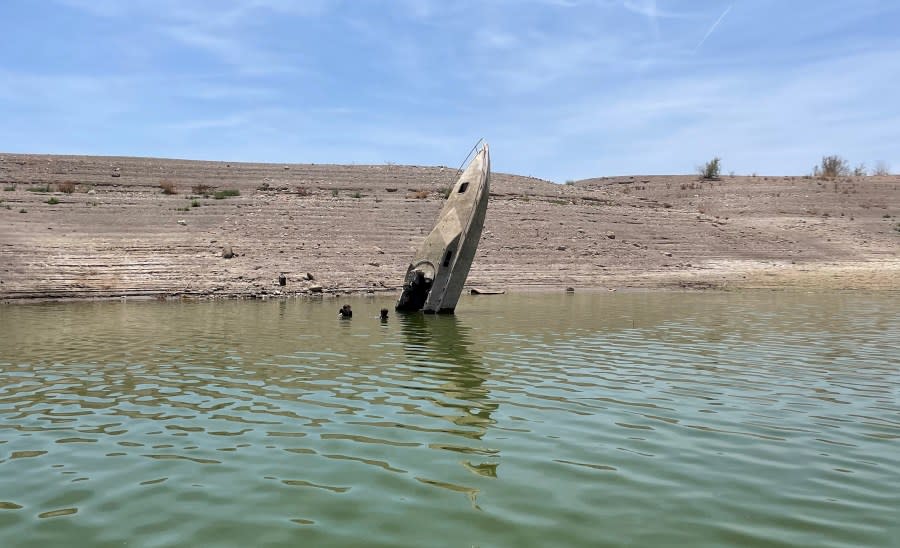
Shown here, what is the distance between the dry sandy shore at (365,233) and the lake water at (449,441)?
12.4 m

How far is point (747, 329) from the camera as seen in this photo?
15688 millimetres

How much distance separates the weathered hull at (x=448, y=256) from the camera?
1934 cm

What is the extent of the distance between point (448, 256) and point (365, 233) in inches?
521

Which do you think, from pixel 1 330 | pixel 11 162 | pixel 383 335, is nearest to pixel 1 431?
pixel 383 335

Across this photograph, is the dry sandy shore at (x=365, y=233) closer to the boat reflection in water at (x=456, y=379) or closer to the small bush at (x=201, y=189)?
the small bush at (x=201, y=189)

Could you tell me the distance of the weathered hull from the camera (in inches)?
762

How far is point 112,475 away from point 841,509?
5.07 m

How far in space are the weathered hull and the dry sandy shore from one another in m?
6.23

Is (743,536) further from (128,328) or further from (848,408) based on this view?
(128,328)

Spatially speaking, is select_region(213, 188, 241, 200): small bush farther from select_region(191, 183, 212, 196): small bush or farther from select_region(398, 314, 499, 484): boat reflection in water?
select_region(398, 314, 499, 484): boat reflection in water

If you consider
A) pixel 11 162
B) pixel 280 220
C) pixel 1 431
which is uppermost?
pixel 11 162

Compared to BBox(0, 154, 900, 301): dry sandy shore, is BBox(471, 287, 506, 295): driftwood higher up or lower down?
lower down

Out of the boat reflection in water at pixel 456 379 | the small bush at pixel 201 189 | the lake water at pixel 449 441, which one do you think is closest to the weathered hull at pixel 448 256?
the boat reflection in water at pixel 456 379

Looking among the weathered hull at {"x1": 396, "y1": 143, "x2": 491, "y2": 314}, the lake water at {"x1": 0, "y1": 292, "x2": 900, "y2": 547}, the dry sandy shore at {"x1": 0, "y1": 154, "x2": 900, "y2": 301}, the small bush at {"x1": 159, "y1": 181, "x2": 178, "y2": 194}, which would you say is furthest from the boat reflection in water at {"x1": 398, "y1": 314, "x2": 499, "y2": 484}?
the small bush at {"x1": 159, "y1": 181, "x2": 178, "y2": 194}
